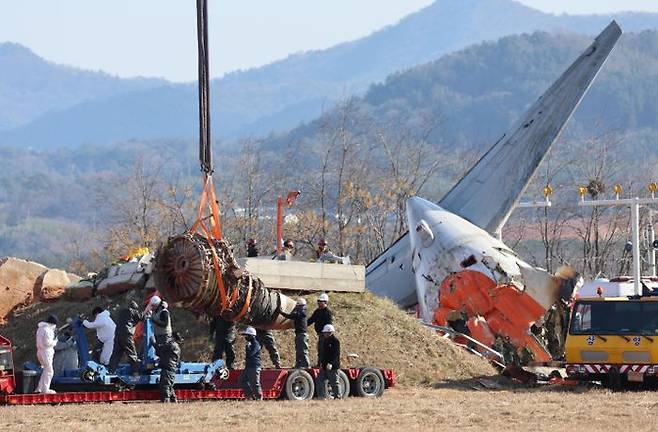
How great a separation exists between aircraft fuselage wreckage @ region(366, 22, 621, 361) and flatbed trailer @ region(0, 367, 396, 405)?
8733mm

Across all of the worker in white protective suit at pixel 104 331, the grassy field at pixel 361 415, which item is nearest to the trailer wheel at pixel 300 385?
the grassy field at pixel 361 415

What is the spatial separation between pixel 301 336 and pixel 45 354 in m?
5.45

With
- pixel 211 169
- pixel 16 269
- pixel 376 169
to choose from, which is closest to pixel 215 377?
pixel 211 169

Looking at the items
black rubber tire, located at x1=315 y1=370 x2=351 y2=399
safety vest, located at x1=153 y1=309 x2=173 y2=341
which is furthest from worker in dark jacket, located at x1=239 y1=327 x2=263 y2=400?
safety vest, located at x1=153 y1=309 x2=173 y2=341

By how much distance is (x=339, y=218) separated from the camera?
245 feet

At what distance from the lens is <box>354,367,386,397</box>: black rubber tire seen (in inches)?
1136

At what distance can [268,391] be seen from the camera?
27.7 meters

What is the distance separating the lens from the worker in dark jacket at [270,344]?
30719mm

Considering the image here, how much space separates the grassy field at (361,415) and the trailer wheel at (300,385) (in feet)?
3.34

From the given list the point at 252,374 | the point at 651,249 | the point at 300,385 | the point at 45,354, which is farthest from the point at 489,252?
the point at 45,354

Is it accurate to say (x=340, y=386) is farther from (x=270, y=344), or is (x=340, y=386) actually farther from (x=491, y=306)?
(x=491, y=306)

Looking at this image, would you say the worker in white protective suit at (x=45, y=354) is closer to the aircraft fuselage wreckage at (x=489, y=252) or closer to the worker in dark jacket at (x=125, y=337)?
the worker in dark jacket at (x=125, y=337)

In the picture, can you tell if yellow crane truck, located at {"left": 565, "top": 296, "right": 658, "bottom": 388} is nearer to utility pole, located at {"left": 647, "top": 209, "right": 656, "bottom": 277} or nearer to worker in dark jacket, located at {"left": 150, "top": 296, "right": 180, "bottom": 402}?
worker in dark jacket, located at {"left": 150, "top": 296, "right": 180, "bottom": 402}

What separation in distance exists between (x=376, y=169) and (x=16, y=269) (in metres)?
72.8
